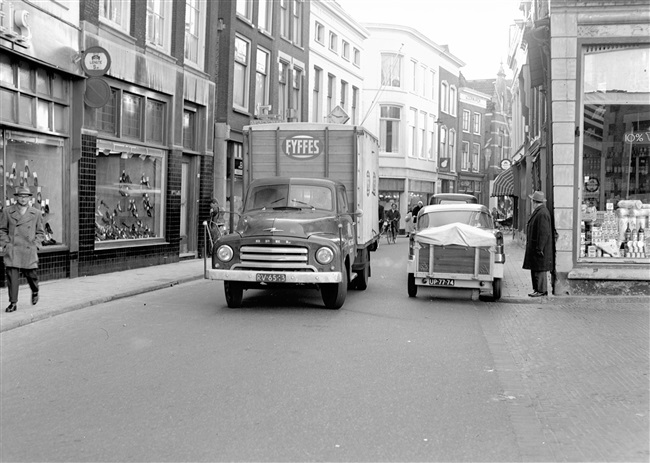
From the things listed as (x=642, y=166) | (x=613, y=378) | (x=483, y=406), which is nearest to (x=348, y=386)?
(x=483, y=406)

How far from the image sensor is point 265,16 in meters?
26.5

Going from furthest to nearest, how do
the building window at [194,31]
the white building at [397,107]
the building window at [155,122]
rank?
the white building at [397,107] < the building window at [194,31] < the building window at [155,122]

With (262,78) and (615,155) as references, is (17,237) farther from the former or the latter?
(262,78)

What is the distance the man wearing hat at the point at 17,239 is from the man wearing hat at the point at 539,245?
8299 mm

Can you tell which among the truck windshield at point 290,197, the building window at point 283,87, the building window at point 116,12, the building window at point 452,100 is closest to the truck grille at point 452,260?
the truck windshield at point 290,197

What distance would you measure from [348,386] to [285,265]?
4.41 metres

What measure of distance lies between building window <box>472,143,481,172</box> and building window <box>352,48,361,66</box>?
2172 centimetres

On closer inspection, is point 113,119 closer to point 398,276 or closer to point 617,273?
point 398,276

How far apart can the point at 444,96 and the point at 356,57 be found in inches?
591

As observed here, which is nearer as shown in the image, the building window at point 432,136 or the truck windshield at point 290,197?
the truck windshield at point 290,197

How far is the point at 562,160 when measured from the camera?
43.2 feet

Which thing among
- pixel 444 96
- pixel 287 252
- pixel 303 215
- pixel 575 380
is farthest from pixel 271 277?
pixel 444 96

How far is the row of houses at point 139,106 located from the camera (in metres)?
13.5

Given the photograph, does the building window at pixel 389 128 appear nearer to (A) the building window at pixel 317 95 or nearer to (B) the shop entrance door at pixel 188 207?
(A) the building window at pixel 317 95
